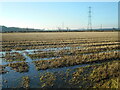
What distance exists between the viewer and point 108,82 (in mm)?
12250

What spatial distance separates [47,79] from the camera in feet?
45.3

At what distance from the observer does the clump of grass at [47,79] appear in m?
12.6

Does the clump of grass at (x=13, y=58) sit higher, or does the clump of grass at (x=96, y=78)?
the clump of grass at (x=13, y=58)

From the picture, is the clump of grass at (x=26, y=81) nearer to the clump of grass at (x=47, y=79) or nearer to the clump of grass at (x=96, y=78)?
the clump of grass at (x=47, y=79)

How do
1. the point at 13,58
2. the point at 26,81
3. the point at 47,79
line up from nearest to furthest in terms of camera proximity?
→ 1. the point at 26,81
2. the point at 47,79
3. the point at 13,58

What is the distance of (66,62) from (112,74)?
6.95m

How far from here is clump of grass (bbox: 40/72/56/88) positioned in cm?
1258

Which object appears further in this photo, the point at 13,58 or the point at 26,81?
the point at 13,58

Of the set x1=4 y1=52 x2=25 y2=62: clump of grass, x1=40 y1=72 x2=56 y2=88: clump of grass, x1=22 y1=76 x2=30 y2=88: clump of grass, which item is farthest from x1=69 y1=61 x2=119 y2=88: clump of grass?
x1=4 y1=52 x2=25 y2=62: clump of grass

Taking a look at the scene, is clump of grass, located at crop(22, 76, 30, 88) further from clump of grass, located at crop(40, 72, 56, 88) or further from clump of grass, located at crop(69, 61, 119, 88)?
clump of grass, located at crop(69, 61, 119, 88)

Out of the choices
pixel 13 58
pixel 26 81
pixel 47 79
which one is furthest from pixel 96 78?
pixel 13 58

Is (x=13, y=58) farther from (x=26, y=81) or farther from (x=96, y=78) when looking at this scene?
(x=96, y=78)

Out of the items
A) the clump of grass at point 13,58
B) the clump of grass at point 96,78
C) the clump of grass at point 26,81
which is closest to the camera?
the clump of grass at point 96,78

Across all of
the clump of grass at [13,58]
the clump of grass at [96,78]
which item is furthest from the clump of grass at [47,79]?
the clump of grass at [13,58]
